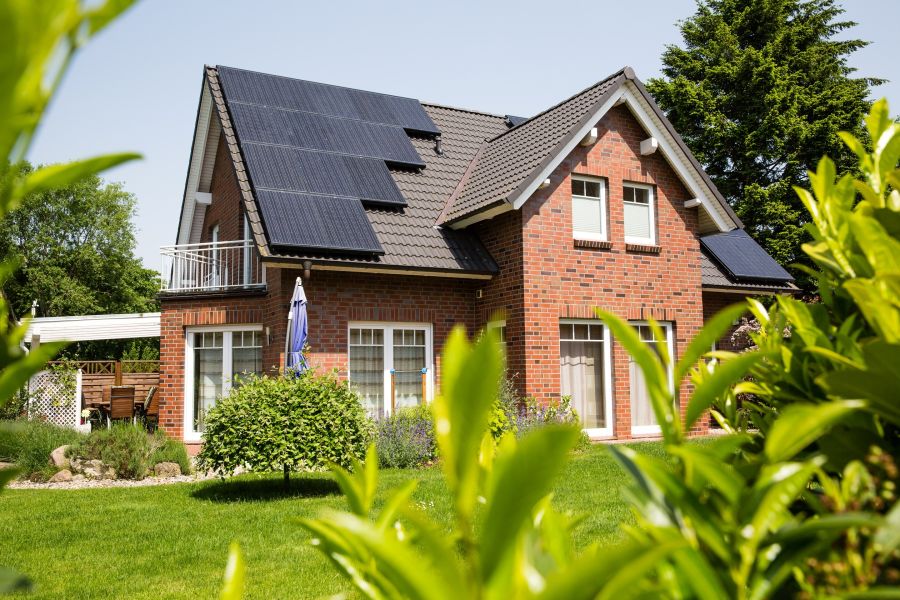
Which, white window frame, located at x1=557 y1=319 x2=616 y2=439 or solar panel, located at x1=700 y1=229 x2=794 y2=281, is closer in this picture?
white window frame, located at x1=557 y1=319 x2=616 y2=439

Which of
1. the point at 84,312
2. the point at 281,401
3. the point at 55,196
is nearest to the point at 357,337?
the point at 281,401

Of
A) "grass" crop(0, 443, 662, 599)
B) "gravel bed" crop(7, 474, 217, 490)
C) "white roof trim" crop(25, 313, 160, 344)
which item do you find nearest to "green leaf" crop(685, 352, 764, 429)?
"grass" crop(0, 443, 662, 599)

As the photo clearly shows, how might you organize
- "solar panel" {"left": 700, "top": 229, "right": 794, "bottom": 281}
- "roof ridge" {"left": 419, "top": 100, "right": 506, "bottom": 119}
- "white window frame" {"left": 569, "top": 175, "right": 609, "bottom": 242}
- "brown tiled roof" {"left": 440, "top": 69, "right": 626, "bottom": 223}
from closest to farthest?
1. "brown tiled roof" {"left": 440, "top": 69, "right": 626, "bottom": 223}
2. "white window frame" {"left": 569, "top": 175, "right": 609, "bottom": 242}
3. "solar panel" {"left": 700, "top": 229, "right": 794, "bottom": 281}
4. "roof ridge" {"left": 419, "top": 100, "right": 506, "bottom": 119}

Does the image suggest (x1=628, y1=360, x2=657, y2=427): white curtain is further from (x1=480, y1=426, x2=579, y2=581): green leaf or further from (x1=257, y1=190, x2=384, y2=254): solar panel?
(x1=480, y1=426, x2=579, y2=581): green leaf

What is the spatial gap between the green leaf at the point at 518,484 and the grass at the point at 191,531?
2895 millimetres

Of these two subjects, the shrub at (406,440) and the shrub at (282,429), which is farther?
the shrub at (406,440)

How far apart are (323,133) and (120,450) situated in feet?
23.3

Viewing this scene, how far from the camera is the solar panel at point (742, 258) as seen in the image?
54.7 ft

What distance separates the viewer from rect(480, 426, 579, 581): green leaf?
1.51 ft

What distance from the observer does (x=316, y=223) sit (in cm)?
1187

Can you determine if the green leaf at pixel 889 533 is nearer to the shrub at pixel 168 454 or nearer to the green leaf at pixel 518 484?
the green leaf at pixel 518 484

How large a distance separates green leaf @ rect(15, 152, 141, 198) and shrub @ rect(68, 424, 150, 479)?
36.7 feet

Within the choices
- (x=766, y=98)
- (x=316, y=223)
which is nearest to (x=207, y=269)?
(x=316, y=223)

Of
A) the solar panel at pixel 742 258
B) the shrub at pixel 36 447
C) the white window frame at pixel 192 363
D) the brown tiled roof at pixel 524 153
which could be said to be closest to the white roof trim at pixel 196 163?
the white window frame at pixel 192 363
